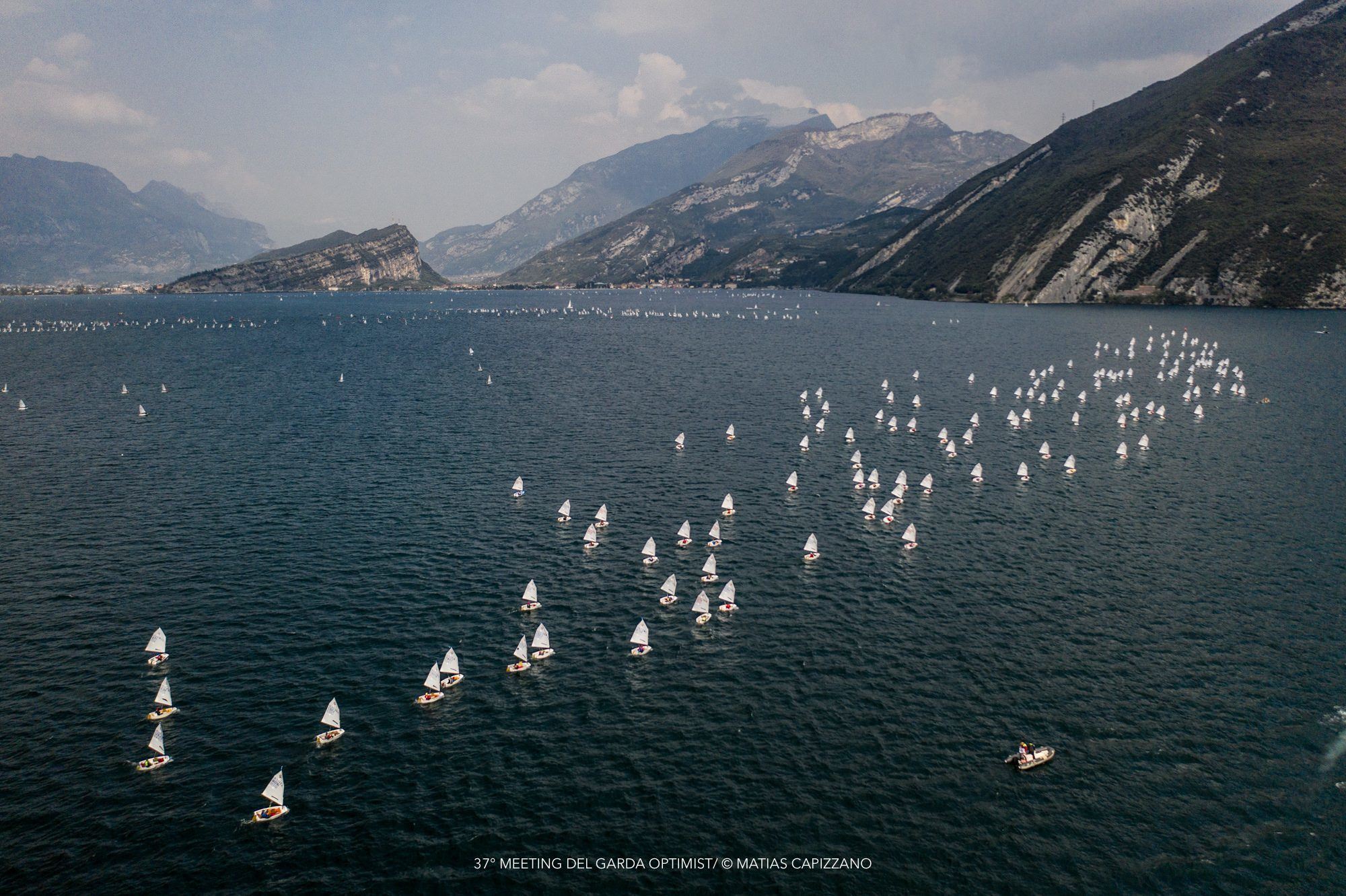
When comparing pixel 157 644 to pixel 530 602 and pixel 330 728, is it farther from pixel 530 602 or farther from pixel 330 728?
pixel 530 602

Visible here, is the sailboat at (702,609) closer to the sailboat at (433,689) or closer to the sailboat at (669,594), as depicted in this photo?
the sailboat at (669,594)

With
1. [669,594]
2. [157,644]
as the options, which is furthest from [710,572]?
[157,644]

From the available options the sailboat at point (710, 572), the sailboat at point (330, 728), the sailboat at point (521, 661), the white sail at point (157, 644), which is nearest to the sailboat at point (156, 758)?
the sailboat at point (330, 728)

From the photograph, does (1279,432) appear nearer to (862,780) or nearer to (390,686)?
(862,780)

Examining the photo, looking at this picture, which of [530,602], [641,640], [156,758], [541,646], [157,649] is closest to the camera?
[156,758]

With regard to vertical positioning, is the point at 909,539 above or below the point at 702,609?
above

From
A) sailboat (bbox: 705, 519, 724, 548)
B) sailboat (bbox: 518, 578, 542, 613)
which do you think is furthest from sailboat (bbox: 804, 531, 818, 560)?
sailboat (bbox: 518, 578, 542, 613)

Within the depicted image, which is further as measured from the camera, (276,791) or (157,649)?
(157,649)
